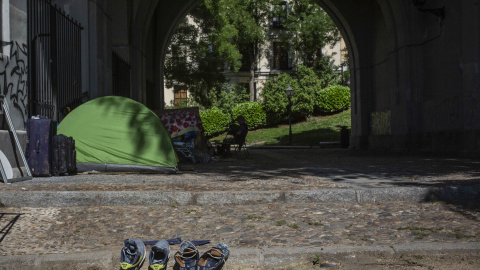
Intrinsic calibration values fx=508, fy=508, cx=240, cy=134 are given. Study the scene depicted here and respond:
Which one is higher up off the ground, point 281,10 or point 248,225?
point 281,10

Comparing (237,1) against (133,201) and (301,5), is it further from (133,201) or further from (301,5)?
(133,201)

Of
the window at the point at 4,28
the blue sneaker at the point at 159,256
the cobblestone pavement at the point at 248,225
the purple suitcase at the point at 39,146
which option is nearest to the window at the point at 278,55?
the purple suitcase at the point at 39,146

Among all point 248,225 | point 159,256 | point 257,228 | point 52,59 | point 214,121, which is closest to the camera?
point 159,256

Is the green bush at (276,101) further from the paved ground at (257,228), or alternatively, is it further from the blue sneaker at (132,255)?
the blue sneaker at (132,255)

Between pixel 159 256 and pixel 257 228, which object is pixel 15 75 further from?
pixel 159 256

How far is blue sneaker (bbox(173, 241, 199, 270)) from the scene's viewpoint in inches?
142

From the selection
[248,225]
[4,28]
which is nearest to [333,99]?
[4,28]

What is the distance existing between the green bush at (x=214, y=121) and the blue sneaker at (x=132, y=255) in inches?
1351

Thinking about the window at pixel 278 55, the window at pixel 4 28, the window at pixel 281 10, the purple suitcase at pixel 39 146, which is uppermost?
the window at pixel 281 10

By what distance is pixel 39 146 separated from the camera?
8.59m

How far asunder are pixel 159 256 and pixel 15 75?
20.1ft

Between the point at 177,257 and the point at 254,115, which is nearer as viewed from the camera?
the point at 177,257

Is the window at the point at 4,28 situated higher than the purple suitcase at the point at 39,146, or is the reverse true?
the window at the point at 4,28

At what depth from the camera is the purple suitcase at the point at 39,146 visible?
28.0ft
